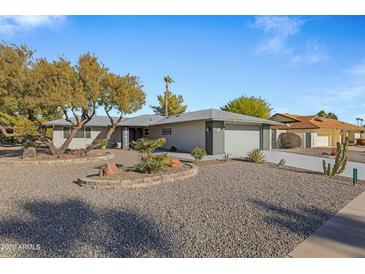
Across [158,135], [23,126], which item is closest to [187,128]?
→ [158,135]

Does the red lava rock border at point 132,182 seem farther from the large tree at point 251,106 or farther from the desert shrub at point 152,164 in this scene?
the large tree at point 251,106

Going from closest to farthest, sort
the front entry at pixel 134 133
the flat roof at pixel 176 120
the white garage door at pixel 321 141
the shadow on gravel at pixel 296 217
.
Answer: the shadow on gravel at pixel 296 217
the flat roof at pixel 176 120
the front entry at pixel 134 133
the white garage door at pixel 321 141

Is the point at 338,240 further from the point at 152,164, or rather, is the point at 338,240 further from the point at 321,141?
the point at 321,141

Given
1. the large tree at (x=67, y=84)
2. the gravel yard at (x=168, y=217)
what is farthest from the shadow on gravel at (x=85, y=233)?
the large tree at (x=67, y=84)

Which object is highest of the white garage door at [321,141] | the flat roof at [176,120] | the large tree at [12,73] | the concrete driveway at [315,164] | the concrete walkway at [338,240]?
the large tree at [12,73]

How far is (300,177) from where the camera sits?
28.8ft

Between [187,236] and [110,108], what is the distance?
12827mm

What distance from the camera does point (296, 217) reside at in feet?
15.8

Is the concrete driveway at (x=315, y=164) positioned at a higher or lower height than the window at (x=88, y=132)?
lower

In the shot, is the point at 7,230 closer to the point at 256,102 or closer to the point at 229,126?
the point at 229,126

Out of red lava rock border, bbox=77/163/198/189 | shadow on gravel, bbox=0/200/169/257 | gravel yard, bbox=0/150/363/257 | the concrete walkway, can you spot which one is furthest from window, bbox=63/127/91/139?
the concrete walkway

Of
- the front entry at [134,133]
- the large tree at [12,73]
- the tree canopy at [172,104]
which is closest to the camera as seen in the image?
the large tree at [12,73]

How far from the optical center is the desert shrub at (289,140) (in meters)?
23.7

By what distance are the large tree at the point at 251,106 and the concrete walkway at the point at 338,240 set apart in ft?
103
